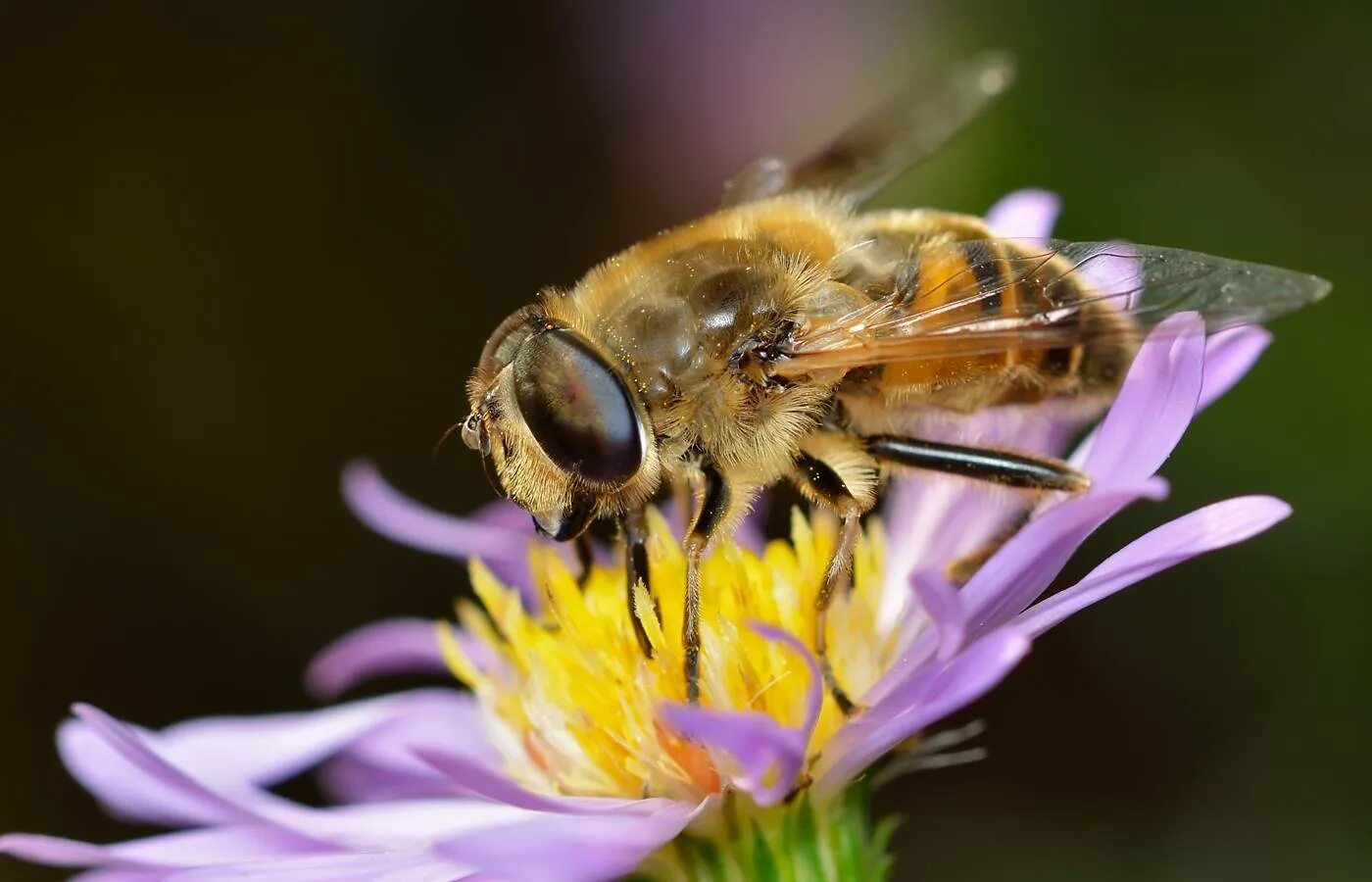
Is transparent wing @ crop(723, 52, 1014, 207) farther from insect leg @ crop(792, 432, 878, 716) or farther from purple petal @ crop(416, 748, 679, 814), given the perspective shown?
purple petal @ crop(416, 748, 679, 814)

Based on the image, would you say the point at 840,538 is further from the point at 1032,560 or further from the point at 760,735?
the point at 760,735

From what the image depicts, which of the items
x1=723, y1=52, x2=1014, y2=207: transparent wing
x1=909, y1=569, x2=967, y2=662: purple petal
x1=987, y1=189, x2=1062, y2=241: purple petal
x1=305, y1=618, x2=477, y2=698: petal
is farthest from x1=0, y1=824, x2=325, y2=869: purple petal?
x1=987, y1=189, x2=1062, y2=241: purple petal

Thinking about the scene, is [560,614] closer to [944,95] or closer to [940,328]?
[940,328]

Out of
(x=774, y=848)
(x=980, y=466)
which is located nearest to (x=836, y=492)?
(x=980, y=466)

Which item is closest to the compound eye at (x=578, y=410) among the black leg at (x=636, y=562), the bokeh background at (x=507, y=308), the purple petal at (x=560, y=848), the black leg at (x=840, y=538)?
the black leg at (x=636, y=562)

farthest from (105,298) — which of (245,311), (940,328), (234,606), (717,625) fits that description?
(940,328)

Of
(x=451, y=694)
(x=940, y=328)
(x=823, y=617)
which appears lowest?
(x=823, y=617)
